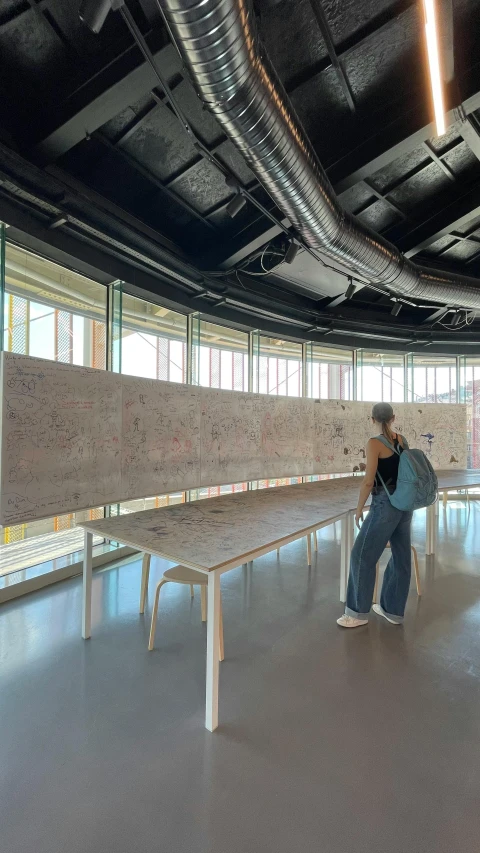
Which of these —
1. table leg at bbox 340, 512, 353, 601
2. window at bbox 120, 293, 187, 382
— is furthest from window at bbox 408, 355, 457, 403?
table leg at bbox 340, 512, 353, 601

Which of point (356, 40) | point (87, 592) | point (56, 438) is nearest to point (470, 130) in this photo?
point (356, 40)

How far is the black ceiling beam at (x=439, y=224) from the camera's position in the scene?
3693 millimetres

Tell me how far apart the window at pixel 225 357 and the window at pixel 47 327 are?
64.7 inches

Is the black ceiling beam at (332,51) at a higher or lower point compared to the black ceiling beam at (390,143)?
higher

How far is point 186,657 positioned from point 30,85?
3.46m

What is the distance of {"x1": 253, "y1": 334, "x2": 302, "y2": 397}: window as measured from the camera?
244 inches

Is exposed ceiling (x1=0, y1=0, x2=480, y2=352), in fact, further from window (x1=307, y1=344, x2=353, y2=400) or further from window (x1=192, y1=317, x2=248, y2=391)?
window (x1=307, y1=344, x2=353, y2=400)

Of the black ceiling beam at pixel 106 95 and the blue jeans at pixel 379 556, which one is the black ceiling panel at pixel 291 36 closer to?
the black ceiling beam at pixel 106 95

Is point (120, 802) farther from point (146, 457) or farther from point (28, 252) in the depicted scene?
point (28, 252)

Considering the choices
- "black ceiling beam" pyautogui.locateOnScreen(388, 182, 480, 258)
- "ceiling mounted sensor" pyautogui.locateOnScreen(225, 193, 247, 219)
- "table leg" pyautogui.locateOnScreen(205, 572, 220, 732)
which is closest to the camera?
"table leg" pyautogui.locateOnScreen(205, 572, 220, 732)

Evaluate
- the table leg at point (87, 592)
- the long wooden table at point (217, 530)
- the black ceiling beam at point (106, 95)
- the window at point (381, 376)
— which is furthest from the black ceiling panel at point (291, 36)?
the window at point (381, 376)

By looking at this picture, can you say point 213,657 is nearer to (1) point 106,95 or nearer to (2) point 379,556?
(2) point 379,556

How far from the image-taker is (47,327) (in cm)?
344

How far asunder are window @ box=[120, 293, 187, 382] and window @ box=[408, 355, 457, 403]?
16.3ft
